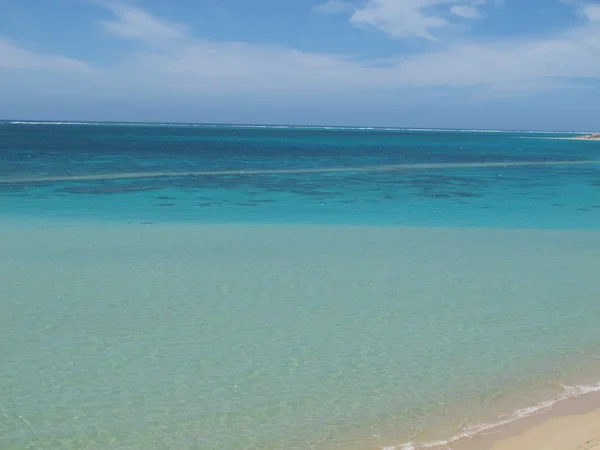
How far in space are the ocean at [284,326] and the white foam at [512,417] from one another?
0.09 ft

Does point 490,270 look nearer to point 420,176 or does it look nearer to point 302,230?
point 302,230

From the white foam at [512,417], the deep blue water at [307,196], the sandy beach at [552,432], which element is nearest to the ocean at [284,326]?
the white foam at [512,417]

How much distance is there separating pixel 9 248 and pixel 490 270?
10.1 metres

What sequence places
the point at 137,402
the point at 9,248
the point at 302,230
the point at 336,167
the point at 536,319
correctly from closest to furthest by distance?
1. the point at 137,402
2. the point at 536,319
3. the point at 9,248
4. the point at 302,230
5. the point at 336,167

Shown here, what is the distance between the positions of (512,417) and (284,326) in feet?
11.5

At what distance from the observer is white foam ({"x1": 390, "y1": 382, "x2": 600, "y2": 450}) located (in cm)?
564

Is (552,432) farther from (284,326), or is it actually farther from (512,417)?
(284,326)

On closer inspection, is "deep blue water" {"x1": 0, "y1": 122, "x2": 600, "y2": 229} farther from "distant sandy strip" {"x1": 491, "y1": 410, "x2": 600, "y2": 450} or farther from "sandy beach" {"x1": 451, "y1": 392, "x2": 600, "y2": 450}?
"distant sandy strip" {"x1": 491, "y1": 410, "x2": 600, "y2": 450}

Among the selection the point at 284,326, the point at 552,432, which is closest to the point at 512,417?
the point at 552,432

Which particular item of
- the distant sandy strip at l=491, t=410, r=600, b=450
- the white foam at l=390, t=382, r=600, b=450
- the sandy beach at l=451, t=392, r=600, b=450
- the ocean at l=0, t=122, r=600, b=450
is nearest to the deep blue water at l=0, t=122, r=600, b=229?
the ocean at l=0, t=122, r=600, b=450

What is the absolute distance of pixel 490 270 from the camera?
12305 millimetres

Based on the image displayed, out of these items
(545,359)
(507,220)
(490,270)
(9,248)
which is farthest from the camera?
(507,220)

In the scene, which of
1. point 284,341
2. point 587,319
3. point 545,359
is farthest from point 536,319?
point 284,341

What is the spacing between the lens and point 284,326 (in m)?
8.77
